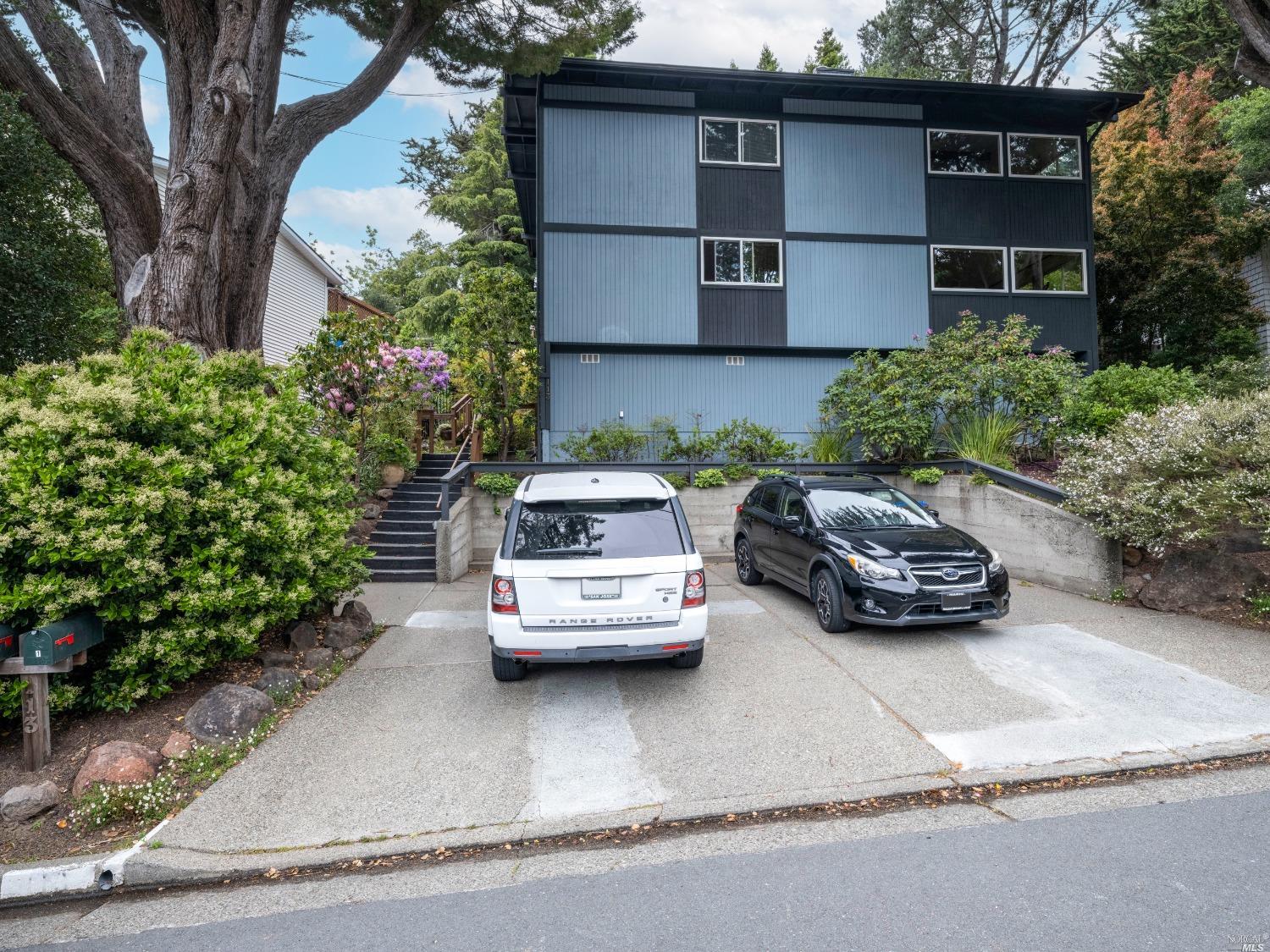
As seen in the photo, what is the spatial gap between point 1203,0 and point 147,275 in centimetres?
2891

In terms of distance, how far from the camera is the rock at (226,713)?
436 cm

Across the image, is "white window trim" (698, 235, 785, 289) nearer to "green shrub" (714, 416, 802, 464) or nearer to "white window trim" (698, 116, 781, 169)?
"white window trim" (698, 116, 781, 169)

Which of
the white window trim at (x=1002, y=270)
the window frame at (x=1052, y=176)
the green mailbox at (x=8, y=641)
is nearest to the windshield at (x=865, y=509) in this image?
the green mailbox at (x=8, y=641)

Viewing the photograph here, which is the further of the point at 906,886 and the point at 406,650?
the point at 406,650

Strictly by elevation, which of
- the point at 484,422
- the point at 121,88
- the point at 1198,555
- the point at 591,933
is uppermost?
the point at 121,88

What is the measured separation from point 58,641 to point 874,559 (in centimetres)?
625

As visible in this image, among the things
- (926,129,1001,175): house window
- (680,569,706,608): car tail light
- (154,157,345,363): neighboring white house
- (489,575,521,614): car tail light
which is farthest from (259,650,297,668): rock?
(926,129,1001,175): house window

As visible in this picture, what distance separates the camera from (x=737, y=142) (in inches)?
592

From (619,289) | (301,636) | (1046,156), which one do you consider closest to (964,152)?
(1046,156)

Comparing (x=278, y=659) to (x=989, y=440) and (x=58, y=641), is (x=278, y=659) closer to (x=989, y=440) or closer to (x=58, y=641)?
(x=58, y=641)

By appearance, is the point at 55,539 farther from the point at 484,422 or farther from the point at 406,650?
the point at 484,422

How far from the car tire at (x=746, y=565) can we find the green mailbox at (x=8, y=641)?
24.0ft

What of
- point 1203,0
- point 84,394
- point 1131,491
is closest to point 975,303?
point 1131,491

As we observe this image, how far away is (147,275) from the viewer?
8.16 m
